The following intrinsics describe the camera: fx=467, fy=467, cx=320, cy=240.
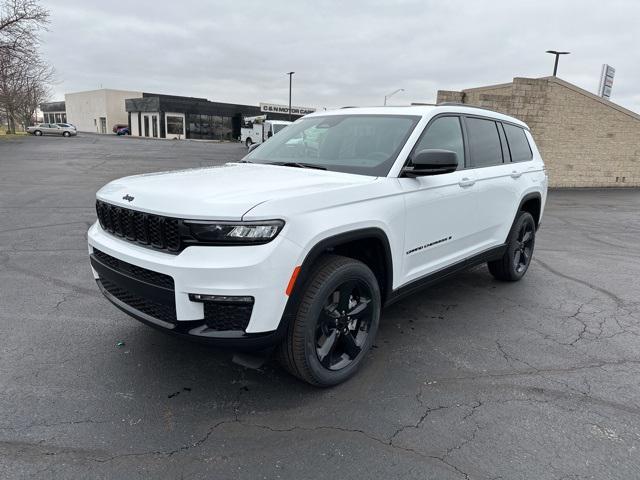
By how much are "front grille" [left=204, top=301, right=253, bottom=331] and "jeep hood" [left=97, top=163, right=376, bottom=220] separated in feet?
1.55

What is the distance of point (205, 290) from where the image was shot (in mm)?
2484

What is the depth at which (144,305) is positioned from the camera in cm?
282

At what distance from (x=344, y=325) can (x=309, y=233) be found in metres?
0.82

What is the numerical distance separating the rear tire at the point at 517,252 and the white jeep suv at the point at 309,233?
708 millimetres

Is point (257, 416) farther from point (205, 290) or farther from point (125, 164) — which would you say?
point (125, 164)

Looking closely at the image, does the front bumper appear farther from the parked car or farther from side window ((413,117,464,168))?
the parked car

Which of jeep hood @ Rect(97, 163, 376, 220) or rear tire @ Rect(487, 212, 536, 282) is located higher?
jeep hood @ Rect(97, 163, 376, 220)

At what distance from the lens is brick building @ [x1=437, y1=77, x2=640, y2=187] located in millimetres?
15508

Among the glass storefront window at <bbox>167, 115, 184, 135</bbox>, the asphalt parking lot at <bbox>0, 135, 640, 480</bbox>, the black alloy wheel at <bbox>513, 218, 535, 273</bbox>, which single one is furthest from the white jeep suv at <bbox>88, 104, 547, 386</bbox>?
the glass storefront window at <bbox>167, 115, 184, 135</bbox>

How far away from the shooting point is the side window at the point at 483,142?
444 cm

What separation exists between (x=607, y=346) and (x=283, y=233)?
311cm

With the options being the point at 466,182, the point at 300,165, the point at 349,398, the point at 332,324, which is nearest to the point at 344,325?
the point at 332,324

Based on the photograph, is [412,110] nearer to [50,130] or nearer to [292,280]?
[292,280]

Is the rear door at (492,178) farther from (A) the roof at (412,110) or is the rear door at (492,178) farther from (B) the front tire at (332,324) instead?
(B) the front tire at (332,324)
